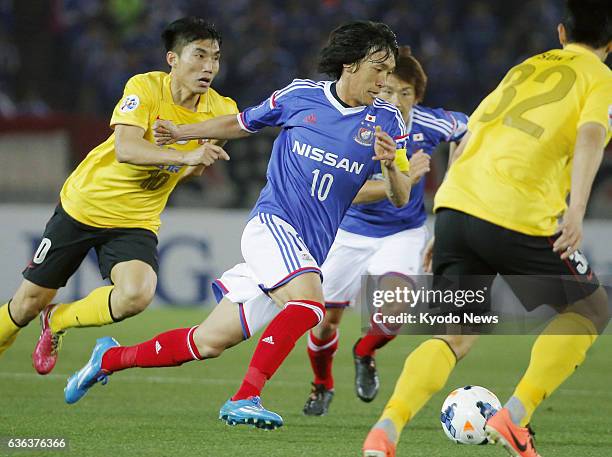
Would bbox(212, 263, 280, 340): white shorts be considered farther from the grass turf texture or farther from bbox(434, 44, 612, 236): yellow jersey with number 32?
bbox(434, 44, 612, 236): yellow jersey with number 32

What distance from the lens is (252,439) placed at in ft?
19.5

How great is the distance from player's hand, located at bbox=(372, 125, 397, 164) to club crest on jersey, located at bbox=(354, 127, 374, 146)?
0.65 ft

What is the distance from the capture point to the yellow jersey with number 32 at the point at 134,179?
6719 millimetres

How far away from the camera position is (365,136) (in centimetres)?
561

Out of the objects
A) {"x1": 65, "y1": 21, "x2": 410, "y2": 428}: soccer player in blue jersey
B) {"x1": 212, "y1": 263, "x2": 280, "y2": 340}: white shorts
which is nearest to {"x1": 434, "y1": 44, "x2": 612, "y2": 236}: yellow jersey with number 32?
{"x1": 65, "y1": 21, "x2": 410, "y2": 428}: soccer player in blue jersey

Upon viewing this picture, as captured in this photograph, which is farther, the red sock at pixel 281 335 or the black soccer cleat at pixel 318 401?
the black soccer cleat at pixel 318 401

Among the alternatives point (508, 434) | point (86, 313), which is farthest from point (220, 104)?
point (508, 434)

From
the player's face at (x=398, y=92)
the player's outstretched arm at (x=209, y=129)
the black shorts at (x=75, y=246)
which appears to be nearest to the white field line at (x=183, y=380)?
the black shorts at (x=75, y=246)

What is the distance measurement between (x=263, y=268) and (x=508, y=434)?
56.0 inches

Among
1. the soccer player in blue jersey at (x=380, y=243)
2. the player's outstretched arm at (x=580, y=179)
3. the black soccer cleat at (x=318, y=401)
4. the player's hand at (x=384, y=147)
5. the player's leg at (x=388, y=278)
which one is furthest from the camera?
the player's leg at (x=388, y=278)

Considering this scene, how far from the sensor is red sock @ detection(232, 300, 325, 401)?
520cm

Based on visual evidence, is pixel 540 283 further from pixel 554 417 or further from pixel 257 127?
pixel 554 417

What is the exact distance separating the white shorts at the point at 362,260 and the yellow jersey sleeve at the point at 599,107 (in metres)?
3.19

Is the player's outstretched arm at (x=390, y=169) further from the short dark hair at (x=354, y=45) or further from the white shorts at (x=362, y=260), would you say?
the white shorts at (x=362, y=260)
